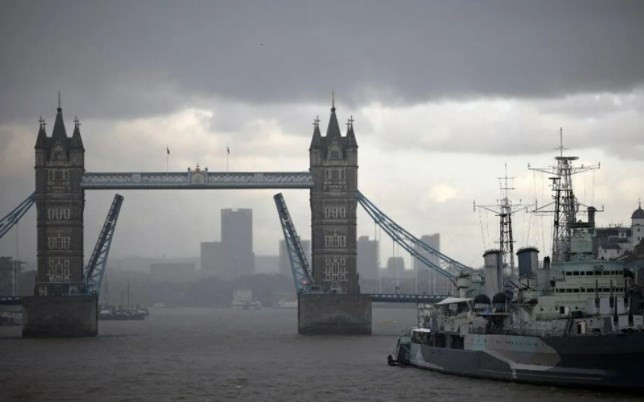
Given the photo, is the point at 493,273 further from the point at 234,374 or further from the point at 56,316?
the point at 56,316

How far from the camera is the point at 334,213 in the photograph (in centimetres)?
13000

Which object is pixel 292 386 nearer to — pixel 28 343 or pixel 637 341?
pixel 637 341

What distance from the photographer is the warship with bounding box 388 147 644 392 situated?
6291cm

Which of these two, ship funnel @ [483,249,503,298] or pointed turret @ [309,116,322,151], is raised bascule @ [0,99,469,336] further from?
ship funnel @ [483,249,503,298]

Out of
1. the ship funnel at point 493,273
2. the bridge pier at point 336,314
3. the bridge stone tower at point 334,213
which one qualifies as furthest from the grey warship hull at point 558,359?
the bridge stone tower at point 334,213

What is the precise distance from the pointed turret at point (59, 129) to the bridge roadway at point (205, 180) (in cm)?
600

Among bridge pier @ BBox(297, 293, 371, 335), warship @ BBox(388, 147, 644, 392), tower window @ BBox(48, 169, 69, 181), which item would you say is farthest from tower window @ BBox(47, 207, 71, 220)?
warship @ BBox(388, 147, 644, 392)

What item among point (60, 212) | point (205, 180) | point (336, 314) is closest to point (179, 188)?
point (205, 180)

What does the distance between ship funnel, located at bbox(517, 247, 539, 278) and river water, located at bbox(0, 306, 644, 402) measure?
22.5ft

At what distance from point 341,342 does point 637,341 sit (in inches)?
2099

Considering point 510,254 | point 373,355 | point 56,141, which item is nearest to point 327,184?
point 56,141

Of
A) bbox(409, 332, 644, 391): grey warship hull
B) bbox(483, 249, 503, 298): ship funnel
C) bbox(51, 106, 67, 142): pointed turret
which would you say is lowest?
bbox(409, 332, 644, 391): grey warship hull

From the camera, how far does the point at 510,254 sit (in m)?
88.2

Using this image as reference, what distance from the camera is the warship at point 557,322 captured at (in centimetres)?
6291
